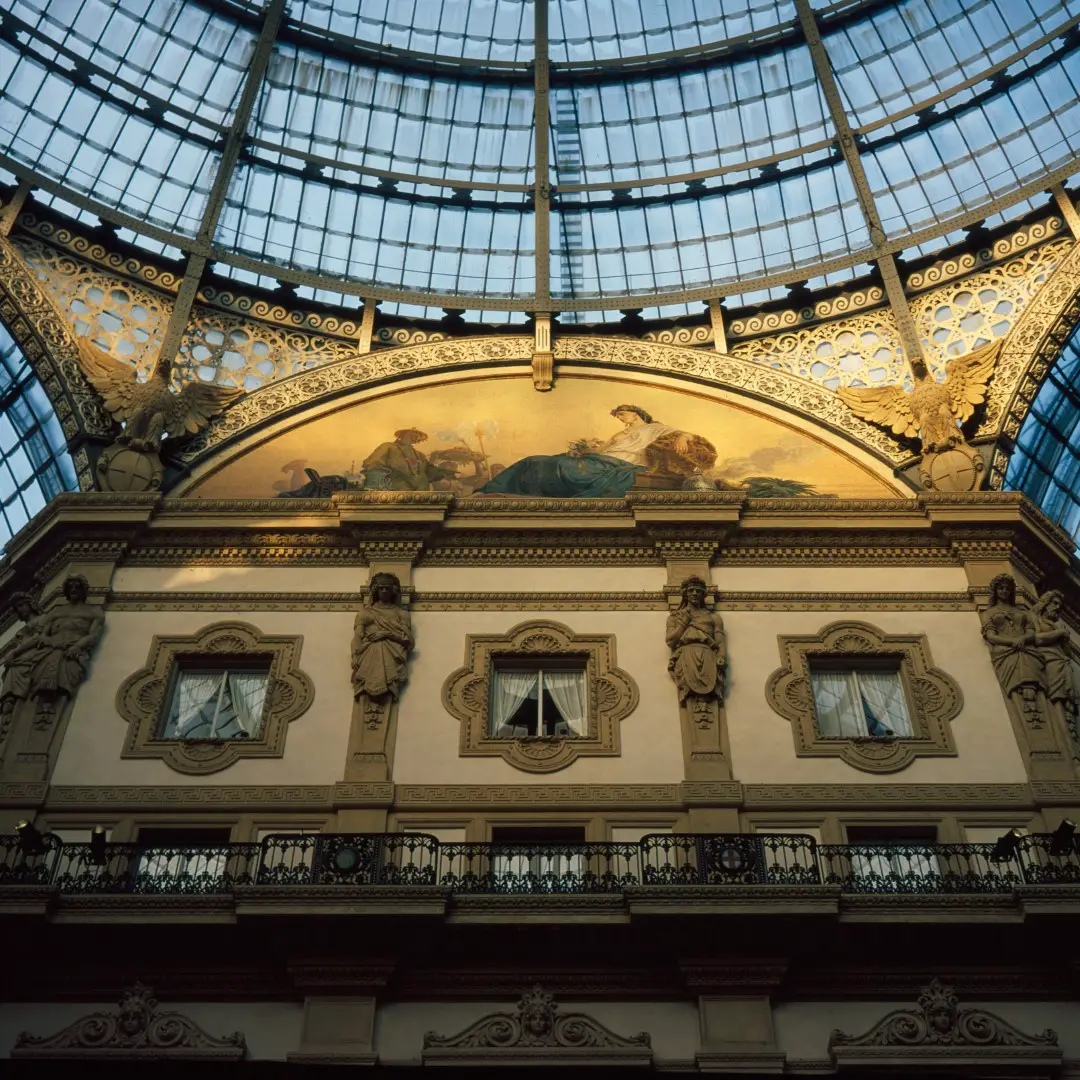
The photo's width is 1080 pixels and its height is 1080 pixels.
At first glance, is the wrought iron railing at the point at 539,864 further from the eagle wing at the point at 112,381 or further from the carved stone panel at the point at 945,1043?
the eagle wing at the point at 112,381

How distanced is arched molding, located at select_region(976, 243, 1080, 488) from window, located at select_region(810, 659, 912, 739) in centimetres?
570

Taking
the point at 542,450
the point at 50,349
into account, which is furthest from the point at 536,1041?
the point at 50,349

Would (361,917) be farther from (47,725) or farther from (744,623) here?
(744,623)

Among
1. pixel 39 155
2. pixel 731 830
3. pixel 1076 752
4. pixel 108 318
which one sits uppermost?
pixel 39 155

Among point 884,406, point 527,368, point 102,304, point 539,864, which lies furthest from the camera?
point 527,368

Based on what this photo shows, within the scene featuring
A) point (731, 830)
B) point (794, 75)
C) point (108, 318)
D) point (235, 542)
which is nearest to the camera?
point (731, 830)

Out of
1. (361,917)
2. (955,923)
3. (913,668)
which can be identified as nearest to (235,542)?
(361,917)

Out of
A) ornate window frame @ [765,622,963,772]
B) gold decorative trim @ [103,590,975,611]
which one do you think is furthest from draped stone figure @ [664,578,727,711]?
ornate window frame @ [765,622,963,772]

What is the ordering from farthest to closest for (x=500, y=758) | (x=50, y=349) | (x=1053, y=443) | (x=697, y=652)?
(x=1053, y=443) < (x=50, y=349) < (x=697, y=652) < (x=500, y=758)

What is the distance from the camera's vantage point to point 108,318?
986 inches

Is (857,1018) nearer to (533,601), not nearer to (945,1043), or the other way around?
(945,1043)

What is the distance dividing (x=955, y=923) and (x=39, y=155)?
69.0 feet

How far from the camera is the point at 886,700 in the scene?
1978 centimetres

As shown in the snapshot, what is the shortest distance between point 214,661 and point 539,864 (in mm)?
6311
